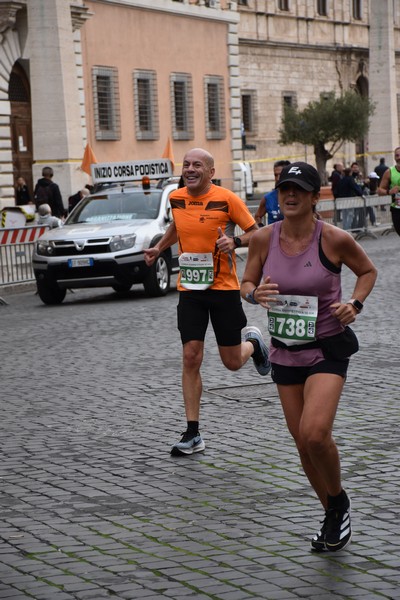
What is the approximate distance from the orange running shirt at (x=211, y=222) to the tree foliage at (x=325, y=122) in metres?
49.3

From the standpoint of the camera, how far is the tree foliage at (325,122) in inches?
2302

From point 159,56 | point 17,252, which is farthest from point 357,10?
point 17,252

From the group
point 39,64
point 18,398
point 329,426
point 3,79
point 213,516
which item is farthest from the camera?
point 3,79

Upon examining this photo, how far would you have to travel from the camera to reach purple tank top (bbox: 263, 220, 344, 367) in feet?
20.5

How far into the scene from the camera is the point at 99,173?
25.3m

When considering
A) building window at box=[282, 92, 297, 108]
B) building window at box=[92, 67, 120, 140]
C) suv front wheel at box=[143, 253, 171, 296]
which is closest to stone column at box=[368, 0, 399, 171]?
building window at box=[282, 92, 297, 108]

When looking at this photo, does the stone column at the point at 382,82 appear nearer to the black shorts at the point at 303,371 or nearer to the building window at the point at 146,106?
the building window at the point at 146,106

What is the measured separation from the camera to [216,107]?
4838 cm

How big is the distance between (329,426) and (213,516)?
111cm

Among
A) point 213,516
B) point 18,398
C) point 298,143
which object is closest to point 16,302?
point 18,398

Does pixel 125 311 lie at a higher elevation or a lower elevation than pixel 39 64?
lower

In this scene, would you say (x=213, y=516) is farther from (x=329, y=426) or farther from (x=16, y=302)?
(x=16, y=302)

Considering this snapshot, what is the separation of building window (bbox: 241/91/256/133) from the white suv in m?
39.1

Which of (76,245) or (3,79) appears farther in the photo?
(3,79)
